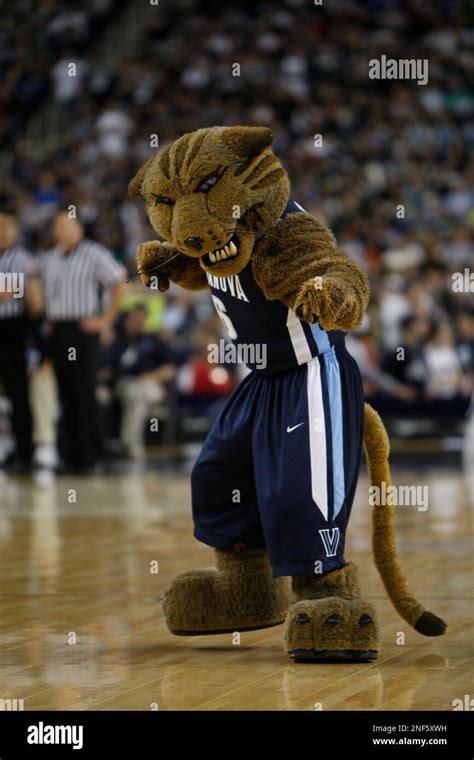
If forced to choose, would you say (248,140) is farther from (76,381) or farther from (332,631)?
(76,381)

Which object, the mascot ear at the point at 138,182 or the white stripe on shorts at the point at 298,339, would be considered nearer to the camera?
the white stripe on shorts at the point at 298,339

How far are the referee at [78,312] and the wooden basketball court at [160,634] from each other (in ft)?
6.88

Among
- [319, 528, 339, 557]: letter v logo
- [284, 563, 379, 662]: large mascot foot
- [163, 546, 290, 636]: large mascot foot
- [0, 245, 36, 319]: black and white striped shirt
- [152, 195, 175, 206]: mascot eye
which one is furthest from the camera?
[0, 245, 36, 319]: black and white striped shirt

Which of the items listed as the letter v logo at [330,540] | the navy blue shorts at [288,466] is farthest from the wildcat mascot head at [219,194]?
the letter v logo at [330,540]

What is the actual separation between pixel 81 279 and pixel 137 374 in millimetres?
2108

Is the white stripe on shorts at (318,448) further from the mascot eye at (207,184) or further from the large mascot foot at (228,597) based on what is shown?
the mascot eye at (207,184)

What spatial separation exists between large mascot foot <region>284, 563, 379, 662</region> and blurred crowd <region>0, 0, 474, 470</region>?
9.45 m

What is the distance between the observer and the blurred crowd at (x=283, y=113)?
604 inches

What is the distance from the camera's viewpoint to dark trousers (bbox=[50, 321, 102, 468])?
9.55m

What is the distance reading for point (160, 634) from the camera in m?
4.20

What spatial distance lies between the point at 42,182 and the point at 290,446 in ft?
41.2

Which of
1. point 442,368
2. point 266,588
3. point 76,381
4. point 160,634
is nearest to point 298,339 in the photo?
point 266,588

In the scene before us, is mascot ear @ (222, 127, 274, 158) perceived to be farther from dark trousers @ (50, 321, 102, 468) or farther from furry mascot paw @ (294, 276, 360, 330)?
dark trousers @ (50, 321, 102, 468)

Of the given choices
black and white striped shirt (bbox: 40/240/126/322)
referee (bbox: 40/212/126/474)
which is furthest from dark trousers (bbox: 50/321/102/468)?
black and white striped shirt (bbox: 40/240/126/322)
